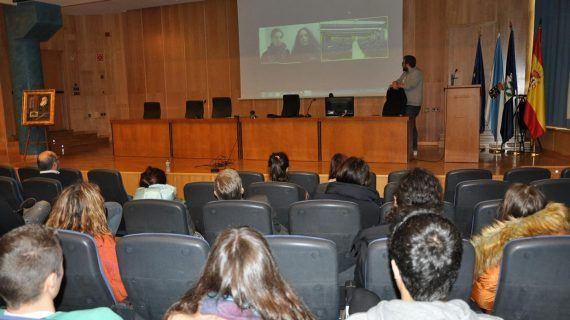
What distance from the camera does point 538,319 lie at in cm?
195

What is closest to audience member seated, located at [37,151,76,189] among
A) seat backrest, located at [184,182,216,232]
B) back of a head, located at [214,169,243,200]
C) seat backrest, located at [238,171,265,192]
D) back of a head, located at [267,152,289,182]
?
seat backrest, located at [184,182,216,232]

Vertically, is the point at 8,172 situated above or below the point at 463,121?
below

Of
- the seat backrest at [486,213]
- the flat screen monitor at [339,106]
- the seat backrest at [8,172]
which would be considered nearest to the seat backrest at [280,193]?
the seat backrest at [486,213]

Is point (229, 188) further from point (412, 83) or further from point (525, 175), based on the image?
point (412, 83)

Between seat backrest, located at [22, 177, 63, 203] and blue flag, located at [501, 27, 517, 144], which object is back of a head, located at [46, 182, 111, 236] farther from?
blue flag, located at [501, 27, 517, 144]

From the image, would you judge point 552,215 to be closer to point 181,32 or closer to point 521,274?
point 521,274

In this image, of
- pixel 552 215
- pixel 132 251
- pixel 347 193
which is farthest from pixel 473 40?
pixel 132 251

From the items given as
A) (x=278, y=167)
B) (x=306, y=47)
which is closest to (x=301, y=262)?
(x=278, y=167)

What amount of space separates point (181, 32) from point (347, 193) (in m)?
9.53

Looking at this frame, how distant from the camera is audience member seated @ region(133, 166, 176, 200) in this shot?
12.4 feet

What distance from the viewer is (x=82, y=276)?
7.05 ft

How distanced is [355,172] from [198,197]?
4.85 feet

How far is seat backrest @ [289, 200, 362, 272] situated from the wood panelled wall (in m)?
7.14

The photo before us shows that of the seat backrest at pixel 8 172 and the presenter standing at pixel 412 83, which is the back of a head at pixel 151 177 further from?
the presenter standing at pixel 412 83
